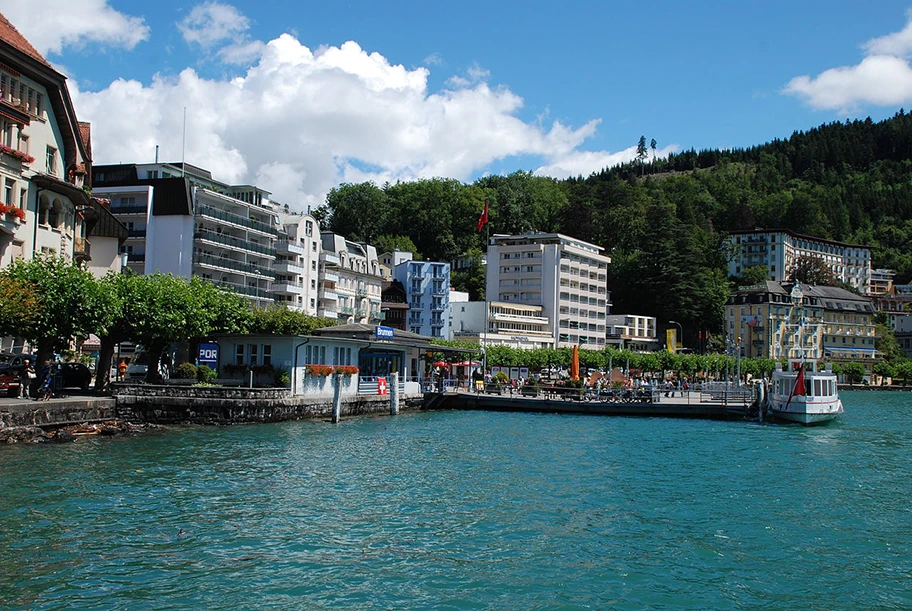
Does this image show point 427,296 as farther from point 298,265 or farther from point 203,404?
point 203,404

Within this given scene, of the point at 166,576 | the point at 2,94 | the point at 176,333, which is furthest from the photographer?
the point at 176,333

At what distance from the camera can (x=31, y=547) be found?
17.7 metres

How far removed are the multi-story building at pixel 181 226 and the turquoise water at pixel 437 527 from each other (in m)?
43.8

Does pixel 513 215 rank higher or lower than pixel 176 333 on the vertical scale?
higher

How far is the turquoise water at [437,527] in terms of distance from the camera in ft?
53.1

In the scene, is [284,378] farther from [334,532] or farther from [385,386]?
[334,532]

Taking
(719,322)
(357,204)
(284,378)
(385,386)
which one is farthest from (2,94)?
(719,322)

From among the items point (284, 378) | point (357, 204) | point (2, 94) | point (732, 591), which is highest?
point (357, 204)

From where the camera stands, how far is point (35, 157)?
4222 centimetres

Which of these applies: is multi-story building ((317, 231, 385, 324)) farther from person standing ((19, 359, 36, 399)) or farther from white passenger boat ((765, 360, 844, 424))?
person standing ((19, 359, 36, 399))

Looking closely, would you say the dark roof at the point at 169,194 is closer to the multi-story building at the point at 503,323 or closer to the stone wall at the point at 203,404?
the stone wall at the point at 203,404

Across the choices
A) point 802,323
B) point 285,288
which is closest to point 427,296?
point 285,288

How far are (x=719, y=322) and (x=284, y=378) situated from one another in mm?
119741

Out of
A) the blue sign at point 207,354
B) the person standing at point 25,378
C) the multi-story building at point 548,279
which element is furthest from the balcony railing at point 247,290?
the multi-story building at point 548,279
